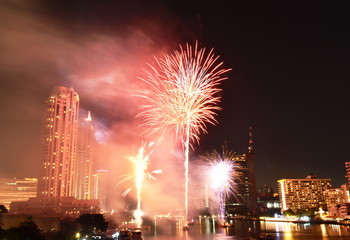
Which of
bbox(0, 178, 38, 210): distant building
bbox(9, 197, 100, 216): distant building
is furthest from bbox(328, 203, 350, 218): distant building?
bbox(0, 178, 38, 210): distant building

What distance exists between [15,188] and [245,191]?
112285mm

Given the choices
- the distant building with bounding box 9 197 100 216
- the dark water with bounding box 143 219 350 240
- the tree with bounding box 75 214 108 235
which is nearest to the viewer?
the tree with bounding box 75 214 108 235

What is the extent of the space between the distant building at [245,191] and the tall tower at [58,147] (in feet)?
318

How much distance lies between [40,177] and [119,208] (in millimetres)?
54296

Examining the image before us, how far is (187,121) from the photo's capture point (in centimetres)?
2927

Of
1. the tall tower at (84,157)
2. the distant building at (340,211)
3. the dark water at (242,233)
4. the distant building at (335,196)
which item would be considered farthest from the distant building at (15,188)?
the distant building at (335,196)

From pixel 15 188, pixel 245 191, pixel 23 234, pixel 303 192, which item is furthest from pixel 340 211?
pixel 15 188

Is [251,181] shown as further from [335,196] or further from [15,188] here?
[15,188]

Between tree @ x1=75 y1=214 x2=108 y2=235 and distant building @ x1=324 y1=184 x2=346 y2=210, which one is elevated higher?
distant building @ x1=324 y1=184 x2=346 y2=210

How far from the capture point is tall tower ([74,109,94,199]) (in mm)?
104875

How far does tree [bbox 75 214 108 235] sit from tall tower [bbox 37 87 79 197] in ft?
104

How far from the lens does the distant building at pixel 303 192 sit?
147000 millimetres

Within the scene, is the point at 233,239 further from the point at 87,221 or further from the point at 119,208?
the point at 119,208

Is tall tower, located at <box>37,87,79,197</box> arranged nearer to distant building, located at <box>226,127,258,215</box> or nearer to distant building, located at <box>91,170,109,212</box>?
distant building, located at <box>91,170,109,212</box>
